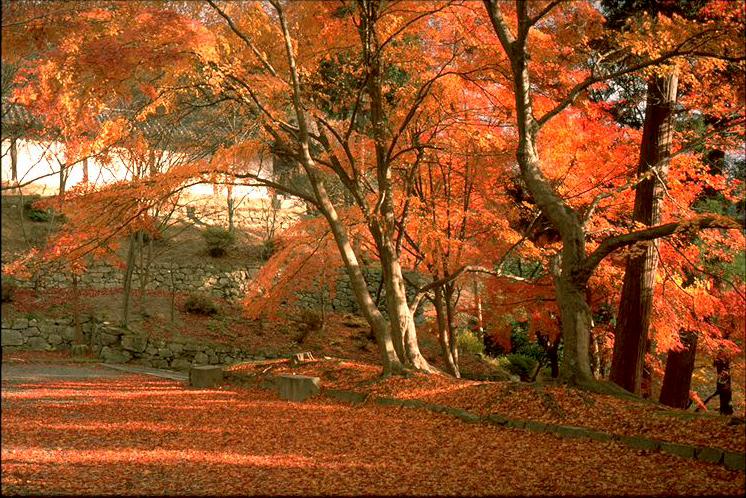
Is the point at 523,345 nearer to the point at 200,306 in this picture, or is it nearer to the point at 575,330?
the point at 200,306

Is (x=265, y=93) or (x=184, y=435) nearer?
(x=184, y=435)

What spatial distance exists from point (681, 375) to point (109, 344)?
503 inches

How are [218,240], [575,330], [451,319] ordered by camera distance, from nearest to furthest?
1. [575,330]
2. [451,319]
3. [218,240]

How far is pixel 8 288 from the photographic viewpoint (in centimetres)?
1789

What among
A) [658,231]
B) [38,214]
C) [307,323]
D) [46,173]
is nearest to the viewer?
[658,231]

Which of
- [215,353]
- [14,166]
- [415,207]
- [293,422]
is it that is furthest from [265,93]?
[14,166]

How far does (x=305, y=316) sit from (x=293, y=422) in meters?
12.9

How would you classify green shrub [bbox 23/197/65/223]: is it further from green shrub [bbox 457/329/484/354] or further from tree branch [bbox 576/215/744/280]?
tree branch [bbox 576/215/744/280]

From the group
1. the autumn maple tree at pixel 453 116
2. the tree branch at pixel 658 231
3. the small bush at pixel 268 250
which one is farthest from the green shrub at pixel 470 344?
Answer: the tree branch at pixel 658 231

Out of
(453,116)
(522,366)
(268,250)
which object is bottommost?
(522,366)

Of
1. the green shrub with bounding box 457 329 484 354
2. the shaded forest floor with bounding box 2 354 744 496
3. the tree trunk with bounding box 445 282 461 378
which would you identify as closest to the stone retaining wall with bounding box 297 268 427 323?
the green shrub with bounding box 457 329 484 354

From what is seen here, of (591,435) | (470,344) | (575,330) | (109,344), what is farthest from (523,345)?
(591,435)

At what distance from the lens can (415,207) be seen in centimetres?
1212

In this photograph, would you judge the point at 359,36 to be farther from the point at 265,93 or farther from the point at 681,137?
the point at 681,137
